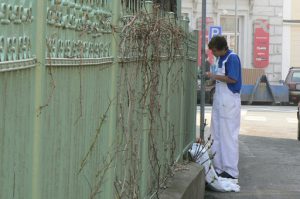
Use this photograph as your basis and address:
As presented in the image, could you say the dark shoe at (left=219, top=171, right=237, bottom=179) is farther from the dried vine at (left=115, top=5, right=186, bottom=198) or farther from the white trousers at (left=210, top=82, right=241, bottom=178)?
the dried vine at (left=115, top=5, right=186, bottom=198)

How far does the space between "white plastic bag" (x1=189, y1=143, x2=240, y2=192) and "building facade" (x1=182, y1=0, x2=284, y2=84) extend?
2917 centimetres

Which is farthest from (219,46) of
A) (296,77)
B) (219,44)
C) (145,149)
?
(296,77)

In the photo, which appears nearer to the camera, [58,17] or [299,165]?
[58,17]

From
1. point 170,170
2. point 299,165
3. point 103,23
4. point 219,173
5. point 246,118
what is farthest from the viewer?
point 246,118

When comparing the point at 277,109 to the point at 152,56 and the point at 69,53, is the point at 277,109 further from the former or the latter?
the point at 69,53

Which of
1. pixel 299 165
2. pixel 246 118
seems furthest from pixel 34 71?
pixel 246 118

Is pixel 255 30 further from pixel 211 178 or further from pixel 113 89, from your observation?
pixel 113 89

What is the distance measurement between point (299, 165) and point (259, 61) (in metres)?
27.4

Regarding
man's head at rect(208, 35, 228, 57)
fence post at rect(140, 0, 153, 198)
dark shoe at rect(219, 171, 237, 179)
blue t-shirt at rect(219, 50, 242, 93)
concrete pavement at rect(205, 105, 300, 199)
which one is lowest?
concrete pavement at rect(205, 105, 300, 199)

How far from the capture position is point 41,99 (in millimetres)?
2625

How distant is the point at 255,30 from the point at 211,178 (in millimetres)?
29959

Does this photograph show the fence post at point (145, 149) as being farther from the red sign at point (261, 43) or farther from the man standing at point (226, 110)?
the red sign at point (261, 43)

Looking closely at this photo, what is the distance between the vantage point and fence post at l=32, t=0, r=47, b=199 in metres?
2.58

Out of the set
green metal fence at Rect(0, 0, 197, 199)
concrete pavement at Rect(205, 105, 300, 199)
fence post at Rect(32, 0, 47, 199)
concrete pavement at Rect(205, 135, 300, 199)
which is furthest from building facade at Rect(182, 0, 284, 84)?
fence post at Rect(32, 0, 47, 199)
